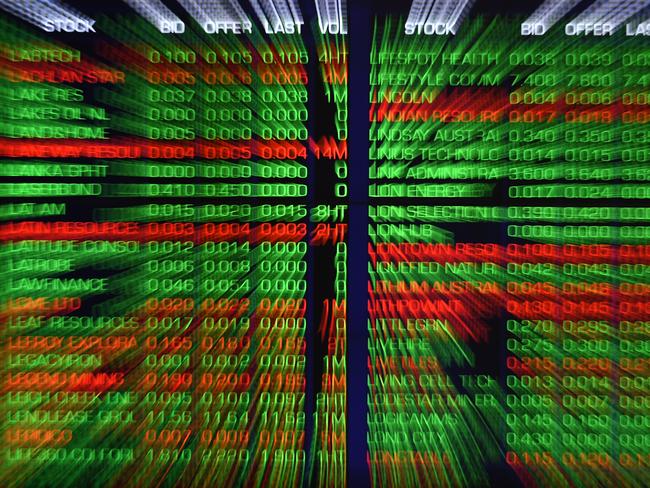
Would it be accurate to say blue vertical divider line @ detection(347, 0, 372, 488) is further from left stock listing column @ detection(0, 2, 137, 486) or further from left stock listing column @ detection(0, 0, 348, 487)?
left stock listing column @ detection(0, 2, 137, 486)

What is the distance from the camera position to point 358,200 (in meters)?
1.05

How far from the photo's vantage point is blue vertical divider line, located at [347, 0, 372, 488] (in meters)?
1.04

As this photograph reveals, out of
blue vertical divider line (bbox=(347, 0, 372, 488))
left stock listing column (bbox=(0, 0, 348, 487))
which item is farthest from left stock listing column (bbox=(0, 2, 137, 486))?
blue vertical divider line (bbox=(347, 0, 372, 488))

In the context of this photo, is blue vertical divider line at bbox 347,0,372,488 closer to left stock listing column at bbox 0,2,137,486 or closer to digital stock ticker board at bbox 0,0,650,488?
digital stock ticker board at bbox 0,0,650,488

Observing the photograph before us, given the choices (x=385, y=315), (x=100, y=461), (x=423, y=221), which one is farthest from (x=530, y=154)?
(x=100, y=461)

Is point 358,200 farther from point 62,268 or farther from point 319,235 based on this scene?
point 62,268

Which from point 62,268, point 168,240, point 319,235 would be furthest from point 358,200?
point 62,268

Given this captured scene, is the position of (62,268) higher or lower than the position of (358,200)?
lower

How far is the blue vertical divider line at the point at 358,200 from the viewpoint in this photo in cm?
104

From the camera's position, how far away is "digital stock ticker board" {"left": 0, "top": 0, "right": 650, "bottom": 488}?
1.03 meters

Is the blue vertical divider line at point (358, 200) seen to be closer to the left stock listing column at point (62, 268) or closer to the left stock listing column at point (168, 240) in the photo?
the left stock listing column at point (168, 240)

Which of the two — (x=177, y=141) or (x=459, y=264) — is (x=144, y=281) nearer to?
(x=177, y=141)

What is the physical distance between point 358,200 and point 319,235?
14cm

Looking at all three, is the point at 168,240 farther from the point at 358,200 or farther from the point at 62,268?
the point at 358,200
